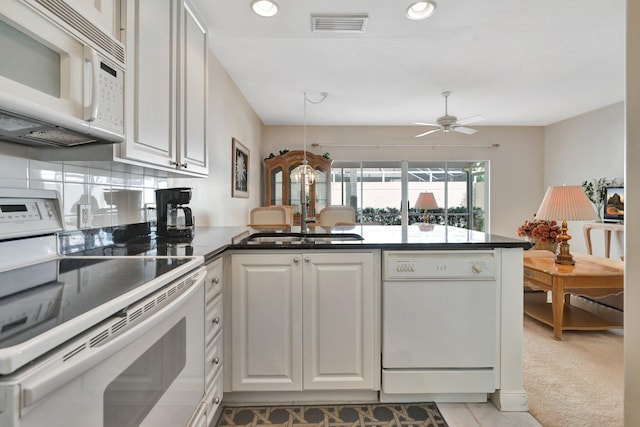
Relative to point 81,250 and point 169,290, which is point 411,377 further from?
point 81,250

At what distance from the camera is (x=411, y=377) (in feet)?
5.67

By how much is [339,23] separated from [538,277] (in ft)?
8.36

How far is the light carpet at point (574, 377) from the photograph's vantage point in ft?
5.67

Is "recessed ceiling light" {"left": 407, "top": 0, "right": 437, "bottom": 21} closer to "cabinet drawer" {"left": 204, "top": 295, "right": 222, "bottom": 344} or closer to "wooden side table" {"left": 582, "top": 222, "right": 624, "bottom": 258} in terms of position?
"cabinet drawer" {"left": 204, "top": 295, "right": 222, "bottom": 344}

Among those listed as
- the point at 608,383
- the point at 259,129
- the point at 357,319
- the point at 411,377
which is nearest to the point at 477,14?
the point at 357,319

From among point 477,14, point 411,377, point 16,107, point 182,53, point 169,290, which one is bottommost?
point 411,377

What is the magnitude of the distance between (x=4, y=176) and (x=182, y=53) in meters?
1.06

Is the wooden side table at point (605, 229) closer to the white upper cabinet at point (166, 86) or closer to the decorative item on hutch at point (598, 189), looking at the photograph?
the decorative item on hutch at point (598, 189)

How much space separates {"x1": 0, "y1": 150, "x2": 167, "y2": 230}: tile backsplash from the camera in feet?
3.86

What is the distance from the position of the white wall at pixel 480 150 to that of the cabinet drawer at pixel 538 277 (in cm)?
347

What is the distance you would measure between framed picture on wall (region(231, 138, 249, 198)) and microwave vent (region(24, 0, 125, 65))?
8.34 feet

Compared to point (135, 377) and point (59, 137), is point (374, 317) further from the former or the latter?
point (59, 137)

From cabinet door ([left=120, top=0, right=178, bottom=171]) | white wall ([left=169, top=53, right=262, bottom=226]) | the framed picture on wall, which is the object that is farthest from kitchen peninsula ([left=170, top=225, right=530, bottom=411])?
the framed picture on wall

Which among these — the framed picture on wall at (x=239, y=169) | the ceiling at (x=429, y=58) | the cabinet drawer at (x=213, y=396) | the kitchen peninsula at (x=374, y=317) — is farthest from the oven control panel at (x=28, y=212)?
the framed picture on wall at (x=239, y=169)
